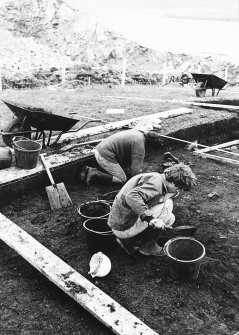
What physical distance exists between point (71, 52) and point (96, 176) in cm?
2317

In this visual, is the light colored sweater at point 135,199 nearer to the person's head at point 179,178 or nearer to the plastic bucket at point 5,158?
the person's head at point 179,178

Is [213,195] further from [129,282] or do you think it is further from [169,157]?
[129,282]

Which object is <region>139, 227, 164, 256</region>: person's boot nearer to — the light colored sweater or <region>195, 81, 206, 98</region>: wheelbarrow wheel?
the light colored sweater

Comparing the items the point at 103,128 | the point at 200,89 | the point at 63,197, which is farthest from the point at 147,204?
the point at 200,89

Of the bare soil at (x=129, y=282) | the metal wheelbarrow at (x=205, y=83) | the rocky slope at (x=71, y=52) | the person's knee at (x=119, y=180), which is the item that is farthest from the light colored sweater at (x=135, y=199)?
the rocky slope at (x=71, y=52)

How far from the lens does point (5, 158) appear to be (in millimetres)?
6074

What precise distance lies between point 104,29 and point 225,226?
2570 centimetres

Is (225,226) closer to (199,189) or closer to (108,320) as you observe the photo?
(199,189)

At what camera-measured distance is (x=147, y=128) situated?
6.72m

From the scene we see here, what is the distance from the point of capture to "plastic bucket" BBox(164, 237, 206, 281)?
13.1ft

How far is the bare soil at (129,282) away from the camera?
354 centimetres

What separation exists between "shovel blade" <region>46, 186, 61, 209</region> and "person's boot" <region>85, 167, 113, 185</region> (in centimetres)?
82

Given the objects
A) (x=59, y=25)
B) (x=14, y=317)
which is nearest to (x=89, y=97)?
(x=14, y=317)

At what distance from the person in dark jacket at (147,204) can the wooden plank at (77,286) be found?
0.78 metres
